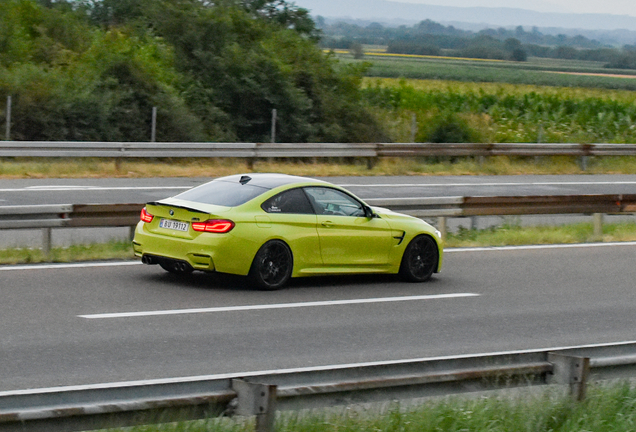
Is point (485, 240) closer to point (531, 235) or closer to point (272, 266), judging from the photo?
point (531, 235)

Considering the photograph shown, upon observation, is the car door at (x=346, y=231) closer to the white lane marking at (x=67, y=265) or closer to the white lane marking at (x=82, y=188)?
the white lane marking at (x=67, y=265)

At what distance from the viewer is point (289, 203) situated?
1120 cm

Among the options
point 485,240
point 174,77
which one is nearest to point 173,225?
point 485,240

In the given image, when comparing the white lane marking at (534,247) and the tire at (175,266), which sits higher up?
the tire at (175,266)

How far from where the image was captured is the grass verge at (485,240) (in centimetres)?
1230

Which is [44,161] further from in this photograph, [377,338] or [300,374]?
[300,374]

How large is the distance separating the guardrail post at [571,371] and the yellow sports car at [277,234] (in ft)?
17.3

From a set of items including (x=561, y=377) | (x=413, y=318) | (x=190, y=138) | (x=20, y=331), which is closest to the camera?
(x=561, y=377)

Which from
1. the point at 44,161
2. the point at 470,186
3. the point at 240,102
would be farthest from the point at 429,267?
the point at 240,102

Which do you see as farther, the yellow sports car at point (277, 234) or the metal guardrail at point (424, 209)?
the metal guardrail at point (424, 209)

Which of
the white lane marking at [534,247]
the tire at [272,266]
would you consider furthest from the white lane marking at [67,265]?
the white lane marking at [534,247]

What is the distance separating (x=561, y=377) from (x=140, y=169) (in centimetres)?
1892

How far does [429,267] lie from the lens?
40.5 ft

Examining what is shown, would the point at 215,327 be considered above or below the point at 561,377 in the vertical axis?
below
